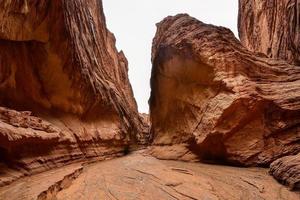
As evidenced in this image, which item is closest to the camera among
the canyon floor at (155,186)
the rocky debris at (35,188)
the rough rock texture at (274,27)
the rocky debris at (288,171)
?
the rocky debris at (35,188)

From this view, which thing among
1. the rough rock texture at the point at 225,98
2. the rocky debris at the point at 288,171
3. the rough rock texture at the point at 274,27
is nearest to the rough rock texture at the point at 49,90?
the rough rock texture at the point at 225,98

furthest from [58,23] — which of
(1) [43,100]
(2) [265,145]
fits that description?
(2) [265,145]

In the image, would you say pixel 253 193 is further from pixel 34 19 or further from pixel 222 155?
pixel 34 19

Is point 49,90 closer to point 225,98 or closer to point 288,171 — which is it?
point 225,98

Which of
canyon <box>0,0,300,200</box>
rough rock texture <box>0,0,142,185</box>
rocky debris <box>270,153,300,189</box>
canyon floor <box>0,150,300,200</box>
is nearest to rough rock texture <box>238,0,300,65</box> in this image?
canyon <box>0,0,300,200</box>

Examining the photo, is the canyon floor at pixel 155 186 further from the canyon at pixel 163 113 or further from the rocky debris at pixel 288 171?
the rocky debris at pixel 288 171

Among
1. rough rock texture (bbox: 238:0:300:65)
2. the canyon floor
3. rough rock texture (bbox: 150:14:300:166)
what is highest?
rough rock texture (bbox: 238:0:300:65)

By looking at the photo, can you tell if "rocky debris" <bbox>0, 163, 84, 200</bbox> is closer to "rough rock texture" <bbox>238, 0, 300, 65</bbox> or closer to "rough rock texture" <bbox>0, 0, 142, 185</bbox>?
"rough rock texture" <bbox>0, 0, 142, 185</bbox>

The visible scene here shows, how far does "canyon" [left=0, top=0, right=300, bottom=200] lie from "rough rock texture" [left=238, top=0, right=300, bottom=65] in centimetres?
8

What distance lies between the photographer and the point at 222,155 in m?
7.41

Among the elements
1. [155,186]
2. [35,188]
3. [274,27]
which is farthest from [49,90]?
[274,27]

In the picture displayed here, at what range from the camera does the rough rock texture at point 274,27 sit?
8.88 metres

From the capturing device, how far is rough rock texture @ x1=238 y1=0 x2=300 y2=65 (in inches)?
349

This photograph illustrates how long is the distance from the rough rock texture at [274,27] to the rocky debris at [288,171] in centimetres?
470
